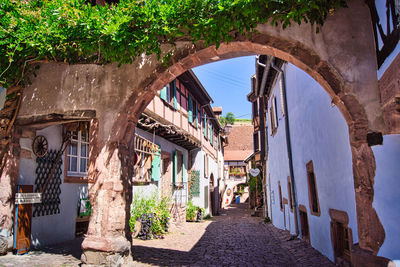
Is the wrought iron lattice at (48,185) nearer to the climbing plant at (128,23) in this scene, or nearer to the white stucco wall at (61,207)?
the white stucco wall at (61,207)

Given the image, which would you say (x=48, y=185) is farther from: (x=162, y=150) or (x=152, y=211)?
(x=162, y=150)

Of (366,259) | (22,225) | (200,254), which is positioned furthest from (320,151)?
(22,225)

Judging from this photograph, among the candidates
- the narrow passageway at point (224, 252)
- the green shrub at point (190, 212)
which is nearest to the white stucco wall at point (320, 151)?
the narrow passageway at point (224, 252)

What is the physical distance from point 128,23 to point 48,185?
4.30 meters

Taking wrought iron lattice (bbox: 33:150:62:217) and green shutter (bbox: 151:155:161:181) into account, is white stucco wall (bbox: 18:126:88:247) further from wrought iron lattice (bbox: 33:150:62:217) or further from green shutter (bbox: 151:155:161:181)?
green shutter (bbox: 151:155:161:181)

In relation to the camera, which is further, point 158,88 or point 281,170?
point 281,170

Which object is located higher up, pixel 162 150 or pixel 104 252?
pixel 162 150

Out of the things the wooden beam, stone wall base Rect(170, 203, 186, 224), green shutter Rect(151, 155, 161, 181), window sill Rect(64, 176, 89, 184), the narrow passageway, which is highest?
the wooden beam

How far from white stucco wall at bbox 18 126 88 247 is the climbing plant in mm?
1961

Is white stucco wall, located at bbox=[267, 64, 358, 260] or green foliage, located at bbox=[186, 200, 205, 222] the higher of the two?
white stucco wall, located at bbox=[267, 64, 358, 260]

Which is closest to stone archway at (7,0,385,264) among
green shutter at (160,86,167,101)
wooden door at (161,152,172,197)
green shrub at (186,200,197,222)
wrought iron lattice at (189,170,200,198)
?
green shutter at (160,86,167,101)

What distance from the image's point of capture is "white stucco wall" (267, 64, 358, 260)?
4.63m

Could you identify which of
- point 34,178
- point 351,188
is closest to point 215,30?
point 351,188

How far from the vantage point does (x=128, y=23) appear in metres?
4.30
